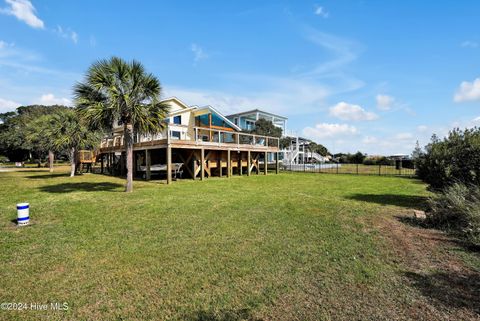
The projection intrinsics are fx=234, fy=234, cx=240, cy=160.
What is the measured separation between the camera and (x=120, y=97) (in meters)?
9.51

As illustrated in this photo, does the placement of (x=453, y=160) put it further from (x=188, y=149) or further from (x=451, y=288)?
(x=188, y=149)

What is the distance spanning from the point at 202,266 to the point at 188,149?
13.1 m

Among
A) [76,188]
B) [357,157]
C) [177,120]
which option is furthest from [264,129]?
[357,157]

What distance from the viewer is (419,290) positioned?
9.57ft

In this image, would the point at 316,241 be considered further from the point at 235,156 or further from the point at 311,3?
the point at 235,156

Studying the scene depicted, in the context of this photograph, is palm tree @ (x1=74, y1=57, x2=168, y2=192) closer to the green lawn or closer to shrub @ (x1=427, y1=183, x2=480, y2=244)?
the green lawn

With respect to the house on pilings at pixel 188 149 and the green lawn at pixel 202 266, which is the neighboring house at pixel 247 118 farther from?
the green lawn at pixel 202 266

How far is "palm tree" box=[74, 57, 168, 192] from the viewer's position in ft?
30.5

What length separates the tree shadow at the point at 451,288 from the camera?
2644 mm

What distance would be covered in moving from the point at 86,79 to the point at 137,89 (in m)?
1.90

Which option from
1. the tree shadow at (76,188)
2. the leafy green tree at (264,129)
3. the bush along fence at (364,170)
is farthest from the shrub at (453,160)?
the leafy green tree at (264,129)

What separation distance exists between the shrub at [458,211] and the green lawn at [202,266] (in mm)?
1304

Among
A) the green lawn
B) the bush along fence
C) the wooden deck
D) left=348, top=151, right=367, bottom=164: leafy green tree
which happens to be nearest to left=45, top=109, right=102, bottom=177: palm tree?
the wooden deck

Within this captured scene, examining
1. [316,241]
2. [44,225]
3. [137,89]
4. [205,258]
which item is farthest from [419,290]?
[137,89]
